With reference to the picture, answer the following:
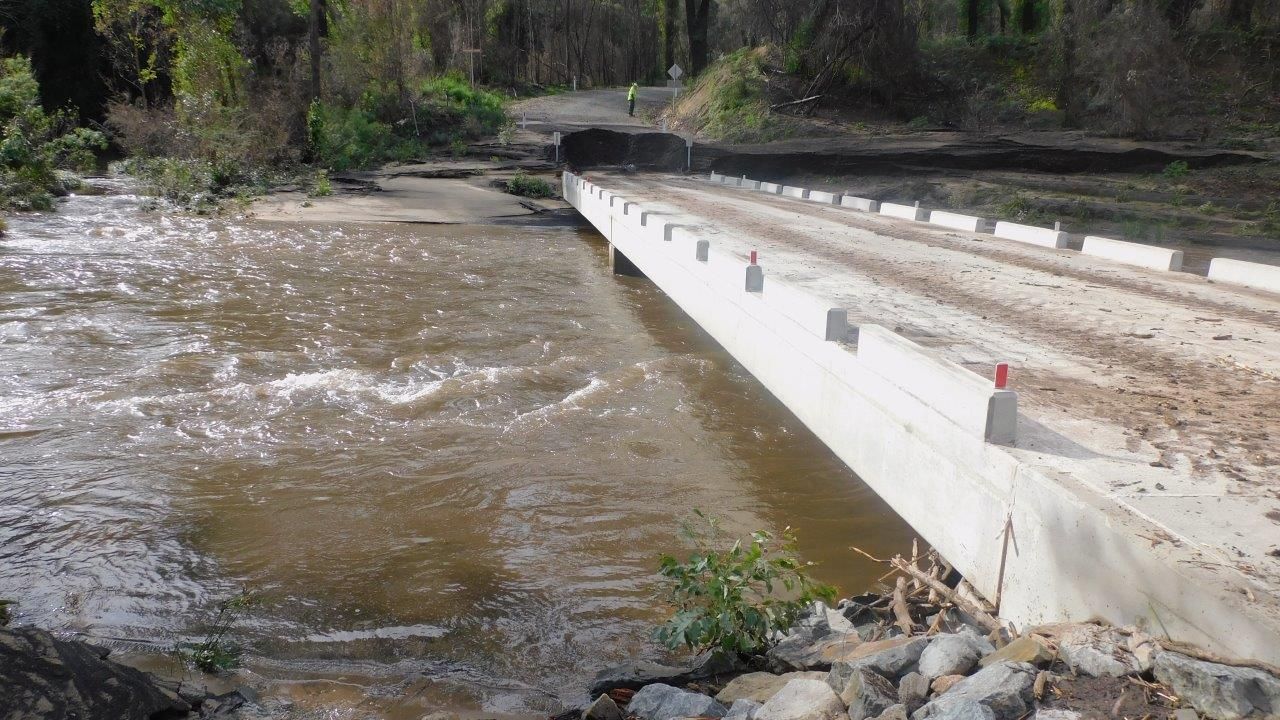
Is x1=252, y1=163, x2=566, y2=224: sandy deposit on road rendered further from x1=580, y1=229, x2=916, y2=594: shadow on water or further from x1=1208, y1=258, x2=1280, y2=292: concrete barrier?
x1=1208, y1=258, x2=1280, y2=292: concrete barrier

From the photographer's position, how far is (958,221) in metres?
15.5

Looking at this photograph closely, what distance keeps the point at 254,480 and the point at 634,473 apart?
10.1ft

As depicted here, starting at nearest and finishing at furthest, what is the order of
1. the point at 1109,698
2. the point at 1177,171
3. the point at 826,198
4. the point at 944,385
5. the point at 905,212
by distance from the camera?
the point at 1109,698
the point at 944,385
the point at 905,212
the point at 1177,171
the point at 826,198

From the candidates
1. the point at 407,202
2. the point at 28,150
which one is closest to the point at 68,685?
the point at 407,202

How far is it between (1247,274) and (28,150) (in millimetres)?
25368

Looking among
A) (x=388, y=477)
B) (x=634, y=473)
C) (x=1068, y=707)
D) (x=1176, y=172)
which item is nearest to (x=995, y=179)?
(x=1176, y=172)

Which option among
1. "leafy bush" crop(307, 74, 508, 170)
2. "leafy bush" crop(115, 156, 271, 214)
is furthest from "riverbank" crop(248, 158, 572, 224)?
"leafy bush" crop(307, 74, 508, 170)

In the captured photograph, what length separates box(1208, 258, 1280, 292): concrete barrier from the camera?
31.4 ft

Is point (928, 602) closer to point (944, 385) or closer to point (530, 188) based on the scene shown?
point (944, 385)

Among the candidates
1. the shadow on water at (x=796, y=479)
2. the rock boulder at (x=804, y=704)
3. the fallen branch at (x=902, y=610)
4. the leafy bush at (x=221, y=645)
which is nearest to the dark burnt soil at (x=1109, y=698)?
the rock boulder at (x=804, y=704)

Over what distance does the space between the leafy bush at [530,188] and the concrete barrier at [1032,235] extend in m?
13.8

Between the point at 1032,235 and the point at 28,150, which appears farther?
the point at 28,150

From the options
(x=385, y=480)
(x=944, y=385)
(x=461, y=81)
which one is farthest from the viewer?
(x=461, y=81)

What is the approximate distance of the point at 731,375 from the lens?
430 inches
